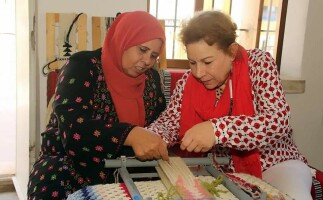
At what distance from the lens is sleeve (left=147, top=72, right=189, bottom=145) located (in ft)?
4.75

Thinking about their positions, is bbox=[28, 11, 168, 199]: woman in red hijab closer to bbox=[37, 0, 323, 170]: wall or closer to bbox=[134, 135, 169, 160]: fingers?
bbox=[134, 135, 169, 160]: fingers

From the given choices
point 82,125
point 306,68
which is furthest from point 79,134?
point 306,68

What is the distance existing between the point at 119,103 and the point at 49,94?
1.38 ft

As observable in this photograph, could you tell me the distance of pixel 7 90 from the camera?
546 cm

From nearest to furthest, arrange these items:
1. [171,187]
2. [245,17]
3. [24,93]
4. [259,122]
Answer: [171,187]
[259,122]
[24,93]
[245,17]

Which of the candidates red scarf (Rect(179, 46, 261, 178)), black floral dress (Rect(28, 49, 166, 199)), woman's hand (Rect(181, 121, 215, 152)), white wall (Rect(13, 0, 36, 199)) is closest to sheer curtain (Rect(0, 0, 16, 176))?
white wall (Rect(13, 0, 36, 199))

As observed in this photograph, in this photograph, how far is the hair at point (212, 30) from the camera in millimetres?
1229

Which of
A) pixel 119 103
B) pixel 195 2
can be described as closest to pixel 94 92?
pixel 119 103

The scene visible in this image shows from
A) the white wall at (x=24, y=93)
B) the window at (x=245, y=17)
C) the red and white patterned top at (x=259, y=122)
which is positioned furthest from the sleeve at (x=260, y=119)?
the window at (x=245, y=17)

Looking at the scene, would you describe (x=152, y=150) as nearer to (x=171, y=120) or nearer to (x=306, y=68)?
(x=171, y=120)

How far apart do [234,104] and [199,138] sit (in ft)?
→ 1.13

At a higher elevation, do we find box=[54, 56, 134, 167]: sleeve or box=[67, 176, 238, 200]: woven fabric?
box=[54, 56, 134, 167]: sleeve

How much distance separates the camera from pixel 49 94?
1.76 m

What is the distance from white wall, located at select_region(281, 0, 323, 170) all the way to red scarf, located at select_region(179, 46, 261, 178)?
122cm
